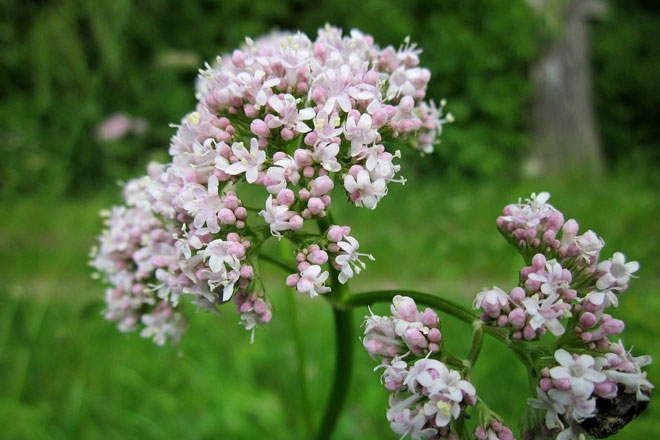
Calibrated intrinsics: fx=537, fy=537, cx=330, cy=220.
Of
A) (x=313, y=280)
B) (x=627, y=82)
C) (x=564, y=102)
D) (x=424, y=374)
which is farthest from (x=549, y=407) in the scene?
(x=627, y=82)

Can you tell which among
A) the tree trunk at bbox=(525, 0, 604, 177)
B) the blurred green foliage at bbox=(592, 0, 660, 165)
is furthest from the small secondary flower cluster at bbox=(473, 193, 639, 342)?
the blurred green foliage at bbox=(592, 0, 660, 165)

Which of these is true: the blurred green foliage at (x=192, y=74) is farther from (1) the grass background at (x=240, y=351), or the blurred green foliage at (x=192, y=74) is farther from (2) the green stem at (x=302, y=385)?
(2) the green stem at (x=302, y=385)

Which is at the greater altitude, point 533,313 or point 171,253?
point 171,253

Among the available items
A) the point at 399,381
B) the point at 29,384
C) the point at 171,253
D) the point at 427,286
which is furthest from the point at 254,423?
the point at 427,286

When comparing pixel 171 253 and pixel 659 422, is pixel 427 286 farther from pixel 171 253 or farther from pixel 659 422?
pixel 171 253

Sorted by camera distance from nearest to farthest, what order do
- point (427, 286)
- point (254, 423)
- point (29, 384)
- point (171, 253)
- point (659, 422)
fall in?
point (171, 253) < point (659, 422) < point (254, 423) < point (29, 384) < point (427, 286)

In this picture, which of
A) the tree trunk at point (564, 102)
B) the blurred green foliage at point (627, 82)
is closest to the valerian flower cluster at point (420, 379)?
the tree trunk at point (564, 102)

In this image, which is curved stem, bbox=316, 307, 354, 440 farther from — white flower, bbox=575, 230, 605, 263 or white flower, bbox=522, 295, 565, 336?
white flower, bbox=575, 230, 605, 263
